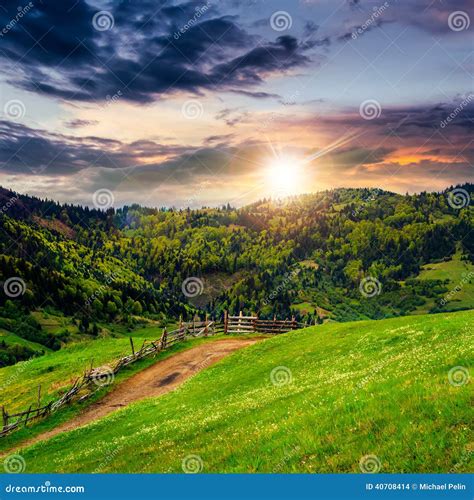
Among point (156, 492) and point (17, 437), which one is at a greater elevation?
point (156, 492)

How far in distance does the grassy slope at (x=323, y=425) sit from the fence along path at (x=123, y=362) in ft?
39.7

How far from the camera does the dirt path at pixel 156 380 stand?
4206 centimetres

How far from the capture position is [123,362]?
184ft

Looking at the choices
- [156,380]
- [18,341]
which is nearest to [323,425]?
[156,380]

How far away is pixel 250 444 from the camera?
53.6 feet

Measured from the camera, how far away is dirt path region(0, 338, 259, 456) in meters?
42.1

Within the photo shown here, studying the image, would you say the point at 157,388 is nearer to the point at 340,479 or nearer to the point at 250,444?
the point at 250,444

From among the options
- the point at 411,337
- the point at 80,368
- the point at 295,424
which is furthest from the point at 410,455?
the point at 80,368

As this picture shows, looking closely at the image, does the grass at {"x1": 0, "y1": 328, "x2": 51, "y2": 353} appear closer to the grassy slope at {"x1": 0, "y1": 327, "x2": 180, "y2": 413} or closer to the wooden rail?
the grassy slope at {"x1": 0, "y1": 327, "x2": 180, "y2": 413}

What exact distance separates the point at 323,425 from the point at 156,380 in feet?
125

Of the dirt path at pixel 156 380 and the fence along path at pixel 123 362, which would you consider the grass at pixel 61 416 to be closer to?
the fence along path at pixel 123 362

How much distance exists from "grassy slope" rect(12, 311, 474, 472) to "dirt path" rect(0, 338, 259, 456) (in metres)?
7.36

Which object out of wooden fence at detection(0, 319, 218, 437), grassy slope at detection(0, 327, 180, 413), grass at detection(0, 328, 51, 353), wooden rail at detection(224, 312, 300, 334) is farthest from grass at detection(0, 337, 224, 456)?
grass at detection(0, 328, 51, 353)

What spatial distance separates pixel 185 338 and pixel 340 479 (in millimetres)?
56635
